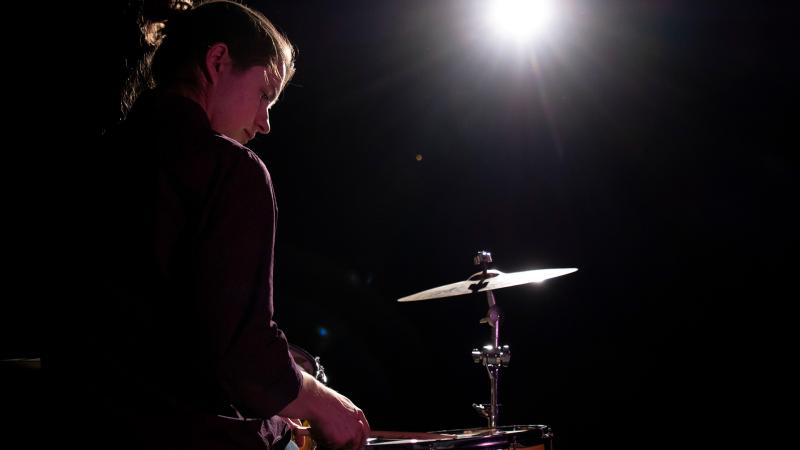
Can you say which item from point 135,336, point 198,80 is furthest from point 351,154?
point 135,336

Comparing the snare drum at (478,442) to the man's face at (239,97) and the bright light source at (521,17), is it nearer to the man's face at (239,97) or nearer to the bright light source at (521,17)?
the man's face at (239,97)

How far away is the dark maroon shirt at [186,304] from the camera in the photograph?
2.47 ft

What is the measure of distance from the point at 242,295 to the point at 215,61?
1.47 feet

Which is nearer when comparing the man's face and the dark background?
the man's face

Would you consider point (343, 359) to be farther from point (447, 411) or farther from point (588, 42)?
point (588, 42)

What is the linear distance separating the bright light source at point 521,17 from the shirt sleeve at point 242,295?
3166 mm

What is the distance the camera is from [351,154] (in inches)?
165

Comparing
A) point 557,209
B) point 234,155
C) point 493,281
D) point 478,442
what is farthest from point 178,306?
point 557,209

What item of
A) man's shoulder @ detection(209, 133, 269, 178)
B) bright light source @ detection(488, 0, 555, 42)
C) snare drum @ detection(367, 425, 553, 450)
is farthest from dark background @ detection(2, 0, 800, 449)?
man's shoulder @ detection(209, 133, 269, 178)

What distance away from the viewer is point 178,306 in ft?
2.54

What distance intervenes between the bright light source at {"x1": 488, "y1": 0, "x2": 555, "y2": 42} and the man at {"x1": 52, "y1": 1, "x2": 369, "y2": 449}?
3.14 metres

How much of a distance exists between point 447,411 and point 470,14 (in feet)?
8.66

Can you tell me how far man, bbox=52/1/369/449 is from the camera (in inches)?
29.7

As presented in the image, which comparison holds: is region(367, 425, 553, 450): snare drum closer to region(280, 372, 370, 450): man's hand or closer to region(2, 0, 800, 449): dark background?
region(280, 372, 370, 450): man's hand
